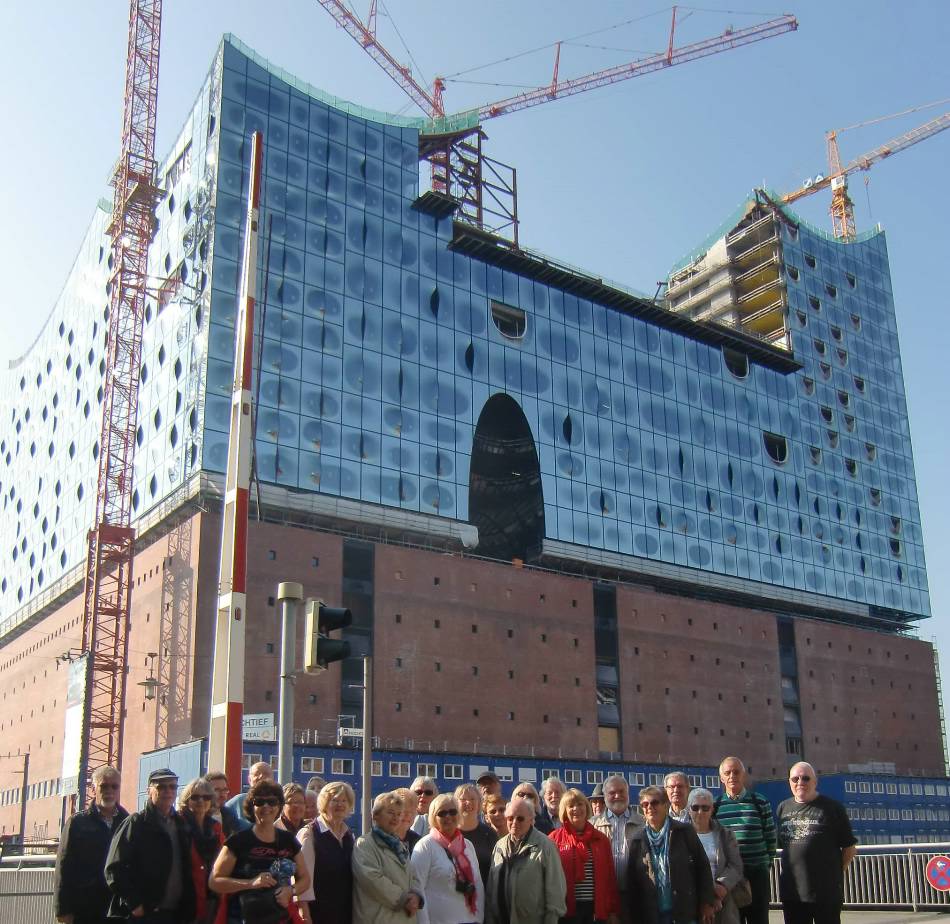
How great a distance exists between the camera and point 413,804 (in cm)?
897

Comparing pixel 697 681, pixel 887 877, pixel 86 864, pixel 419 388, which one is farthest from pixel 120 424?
pixel 86 864

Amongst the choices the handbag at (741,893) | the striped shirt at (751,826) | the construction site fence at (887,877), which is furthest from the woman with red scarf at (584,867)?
the construction site fence at (887,877)

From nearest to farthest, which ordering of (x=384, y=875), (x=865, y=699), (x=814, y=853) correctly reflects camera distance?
1. (x=384, y=875)
2. (x=814, y=853)
3. (x=865, y=699)

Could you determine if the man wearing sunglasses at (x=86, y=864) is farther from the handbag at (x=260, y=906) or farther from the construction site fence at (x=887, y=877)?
the construction site fence at (x=887, y=877)

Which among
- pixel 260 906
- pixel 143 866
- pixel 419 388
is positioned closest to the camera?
pixel 260 906

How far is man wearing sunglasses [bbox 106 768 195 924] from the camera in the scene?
8.67 metres

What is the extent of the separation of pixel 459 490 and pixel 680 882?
4970cm

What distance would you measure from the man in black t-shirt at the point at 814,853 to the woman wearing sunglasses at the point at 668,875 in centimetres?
80

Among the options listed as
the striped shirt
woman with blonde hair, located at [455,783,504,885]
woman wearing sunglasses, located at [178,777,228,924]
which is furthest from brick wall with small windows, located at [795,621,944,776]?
woman wearing sunglasses, located at [178,777,228,924]

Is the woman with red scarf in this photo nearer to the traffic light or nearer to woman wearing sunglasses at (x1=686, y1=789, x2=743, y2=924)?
woman wearing sunglasses at (x1=686, y1=789, x2=743, y2=924)

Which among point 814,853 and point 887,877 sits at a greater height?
point 814,853

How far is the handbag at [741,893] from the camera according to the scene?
10531 millimetres

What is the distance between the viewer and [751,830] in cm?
1091

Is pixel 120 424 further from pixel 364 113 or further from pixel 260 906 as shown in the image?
pixel 260 906
